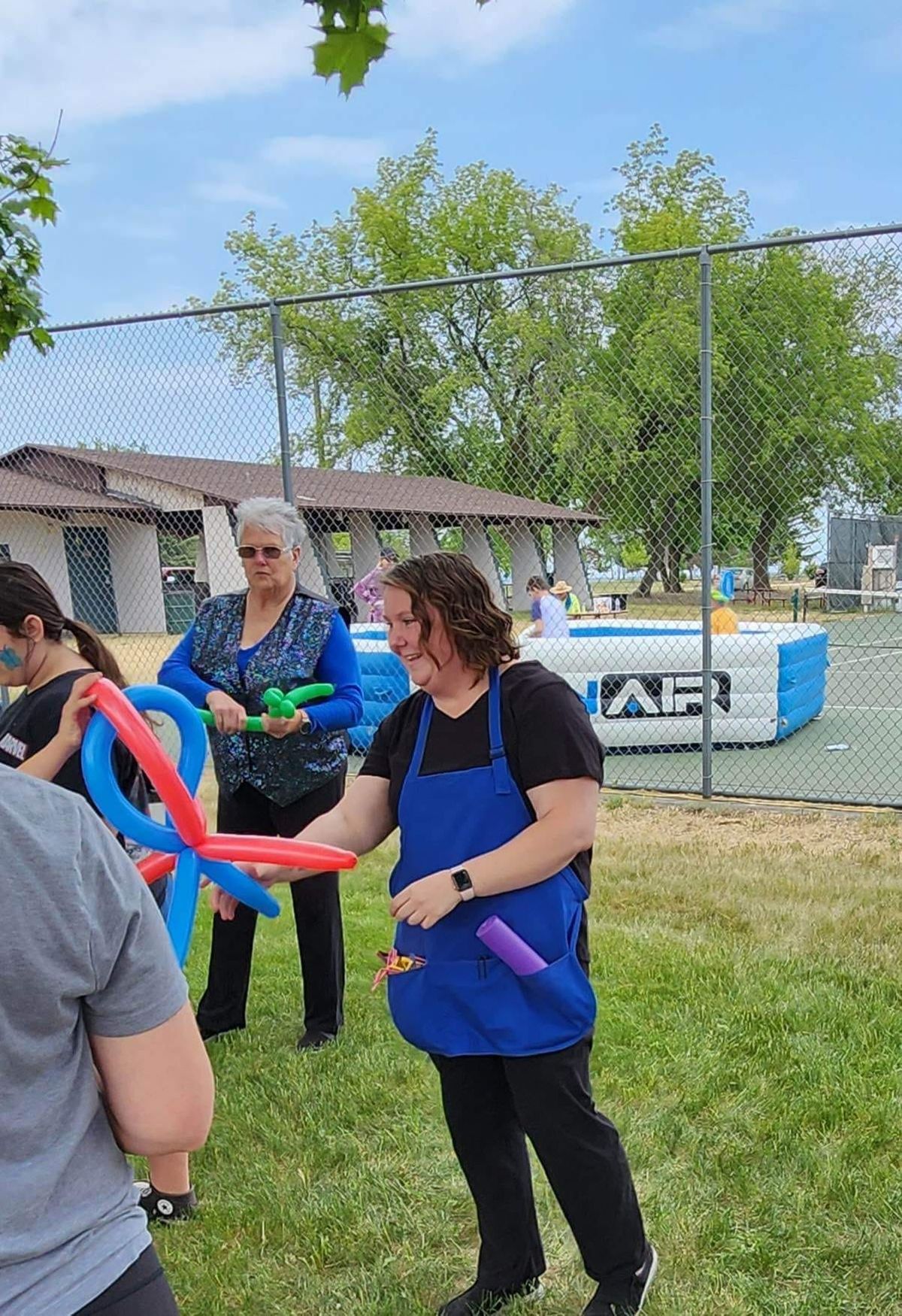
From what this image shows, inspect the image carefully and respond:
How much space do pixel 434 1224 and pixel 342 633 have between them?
5.65ft

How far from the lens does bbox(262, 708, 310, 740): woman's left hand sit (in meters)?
3.06

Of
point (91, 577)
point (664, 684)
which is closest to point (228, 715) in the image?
point (664, 684)

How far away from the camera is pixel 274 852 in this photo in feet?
5.48

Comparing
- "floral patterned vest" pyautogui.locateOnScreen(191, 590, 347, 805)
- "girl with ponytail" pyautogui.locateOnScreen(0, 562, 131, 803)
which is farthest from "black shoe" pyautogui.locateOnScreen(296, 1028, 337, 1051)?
"girl with ponytail" pyautogui.locateOnScreen(0, 562, 131, 803)

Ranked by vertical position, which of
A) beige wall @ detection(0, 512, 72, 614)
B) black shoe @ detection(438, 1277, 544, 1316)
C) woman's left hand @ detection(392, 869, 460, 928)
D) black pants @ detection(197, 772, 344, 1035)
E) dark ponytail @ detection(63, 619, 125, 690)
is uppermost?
beige wall @ detection(0, 512, 72, 614)

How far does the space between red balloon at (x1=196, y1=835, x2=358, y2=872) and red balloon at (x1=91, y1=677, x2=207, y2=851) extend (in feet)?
0.11

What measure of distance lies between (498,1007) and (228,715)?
1.41 m

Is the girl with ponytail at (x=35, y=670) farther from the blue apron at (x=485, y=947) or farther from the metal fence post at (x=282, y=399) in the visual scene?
the metal fence post at (x=282, y=399)

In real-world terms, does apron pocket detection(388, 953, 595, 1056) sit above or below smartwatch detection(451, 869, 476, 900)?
below

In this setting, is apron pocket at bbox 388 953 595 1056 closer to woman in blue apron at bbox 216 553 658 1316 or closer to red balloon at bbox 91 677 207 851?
woman in blue apron at bbox 216 553 658 1316

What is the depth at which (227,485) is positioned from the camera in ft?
49.4

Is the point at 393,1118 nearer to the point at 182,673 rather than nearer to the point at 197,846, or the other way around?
the point at 182,673

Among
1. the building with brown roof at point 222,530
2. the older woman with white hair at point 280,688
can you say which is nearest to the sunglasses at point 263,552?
the older woman with white hair at point 280,688

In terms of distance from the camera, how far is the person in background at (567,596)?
10.4 m
